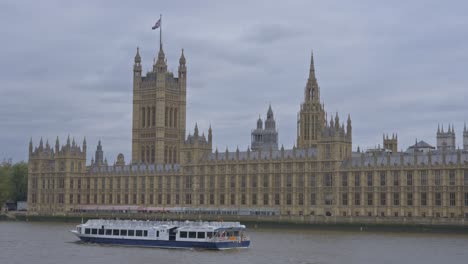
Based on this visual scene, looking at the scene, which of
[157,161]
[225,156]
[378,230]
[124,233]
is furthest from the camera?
[157,161]

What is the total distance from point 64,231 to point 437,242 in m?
55.7

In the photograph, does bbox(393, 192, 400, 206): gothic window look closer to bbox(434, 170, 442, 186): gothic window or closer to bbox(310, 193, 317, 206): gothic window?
bbox(434, 170, 442, 186): gothic window

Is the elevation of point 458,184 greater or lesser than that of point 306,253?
greater

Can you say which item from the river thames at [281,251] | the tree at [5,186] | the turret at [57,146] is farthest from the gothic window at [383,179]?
the tree at [5,186]

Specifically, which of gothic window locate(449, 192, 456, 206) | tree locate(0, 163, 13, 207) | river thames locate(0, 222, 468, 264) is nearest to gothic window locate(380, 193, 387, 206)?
gothic window locate(449, 192, 456, 206)

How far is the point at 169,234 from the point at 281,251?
13.6 m

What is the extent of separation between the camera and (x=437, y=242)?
104 metres

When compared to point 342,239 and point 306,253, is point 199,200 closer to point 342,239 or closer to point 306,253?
point 342,239

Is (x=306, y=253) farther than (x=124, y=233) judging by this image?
No

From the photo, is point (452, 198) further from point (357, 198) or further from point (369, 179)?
point (357, 198)

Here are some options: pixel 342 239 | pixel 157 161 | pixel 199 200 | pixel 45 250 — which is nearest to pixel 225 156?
pixel 199 200

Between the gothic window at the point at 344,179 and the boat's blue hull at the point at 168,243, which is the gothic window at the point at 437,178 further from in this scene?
the boat's blue hull at the point at 168,243

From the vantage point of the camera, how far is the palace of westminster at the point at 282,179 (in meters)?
138

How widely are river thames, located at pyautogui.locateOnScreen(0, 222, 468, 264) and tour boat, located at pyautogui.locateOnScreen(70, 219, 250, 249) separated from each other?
6.38ft
